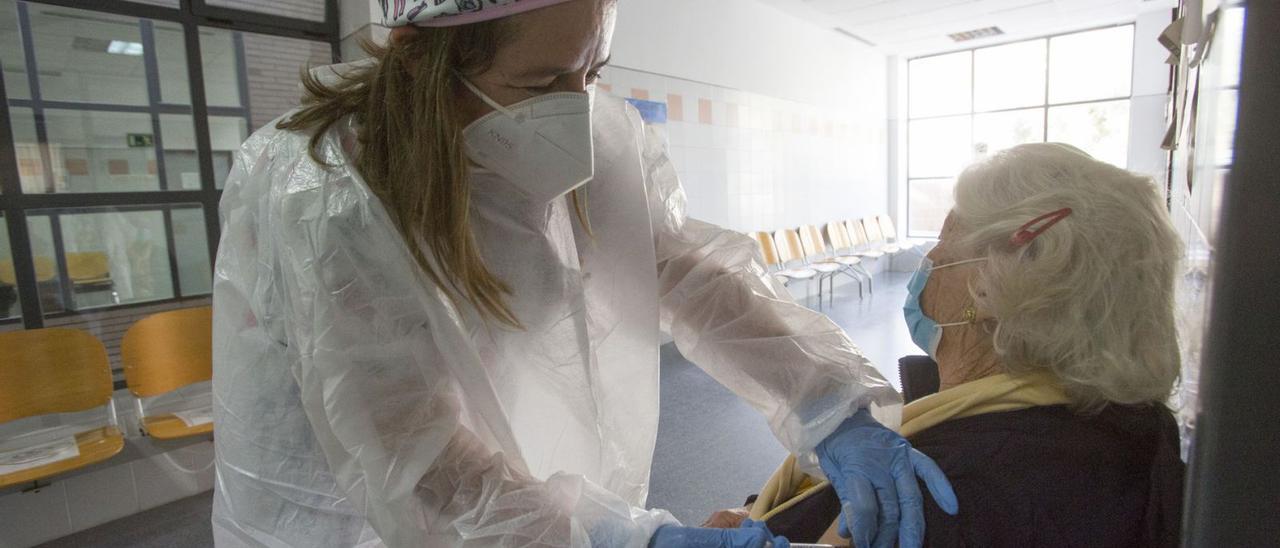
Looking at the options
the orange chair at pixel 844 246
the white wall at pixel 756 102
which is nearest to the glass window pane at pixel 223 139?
the white wall at pixel 756 102

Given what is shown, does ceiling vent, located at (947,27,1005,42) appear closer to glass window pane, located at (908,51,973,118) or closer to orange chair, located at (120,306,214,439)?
glass window pane, located at (908,51,973,118)

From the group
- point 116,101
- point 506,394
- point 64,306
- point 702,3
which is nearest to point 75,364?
point 64,306

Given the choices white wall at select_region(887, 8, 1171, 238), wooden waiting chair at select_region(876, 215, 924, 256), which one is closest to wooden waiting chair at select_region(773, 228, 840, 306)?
wooden waiting chair at select_region(876, 215, 924, 256)

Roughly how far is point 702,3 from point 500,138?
4587 mm

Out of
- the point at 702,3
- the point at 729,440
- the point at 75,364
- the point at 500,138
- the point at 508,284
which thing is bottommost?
the point at 729,440

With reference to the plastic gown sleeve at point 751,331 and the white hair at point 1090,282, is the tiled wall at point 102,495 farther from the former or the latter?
the white hair at point 1090,282

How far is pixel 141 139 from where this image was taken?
2.88 meters

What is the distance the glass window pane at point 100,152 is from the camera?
2.66 m

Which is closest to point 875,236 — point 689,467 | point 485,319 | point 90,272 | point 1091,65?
point 1091,65

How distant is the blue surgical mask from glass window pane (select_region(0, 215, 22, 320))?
3207mm

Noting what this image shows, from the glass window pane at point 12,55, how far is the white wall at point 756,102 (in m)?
2.78

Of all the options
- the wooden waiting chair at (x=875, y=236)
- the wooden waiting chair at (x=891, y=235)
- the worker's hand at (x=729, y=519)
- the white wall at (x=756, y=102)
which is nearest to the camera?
the worker's hand at (x=729, y=519)

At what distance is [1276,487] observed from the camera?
221mm

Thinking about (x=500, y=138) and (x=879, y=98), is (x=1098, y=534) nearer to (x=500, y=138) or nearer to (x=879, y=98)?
(x=500, y=138)
